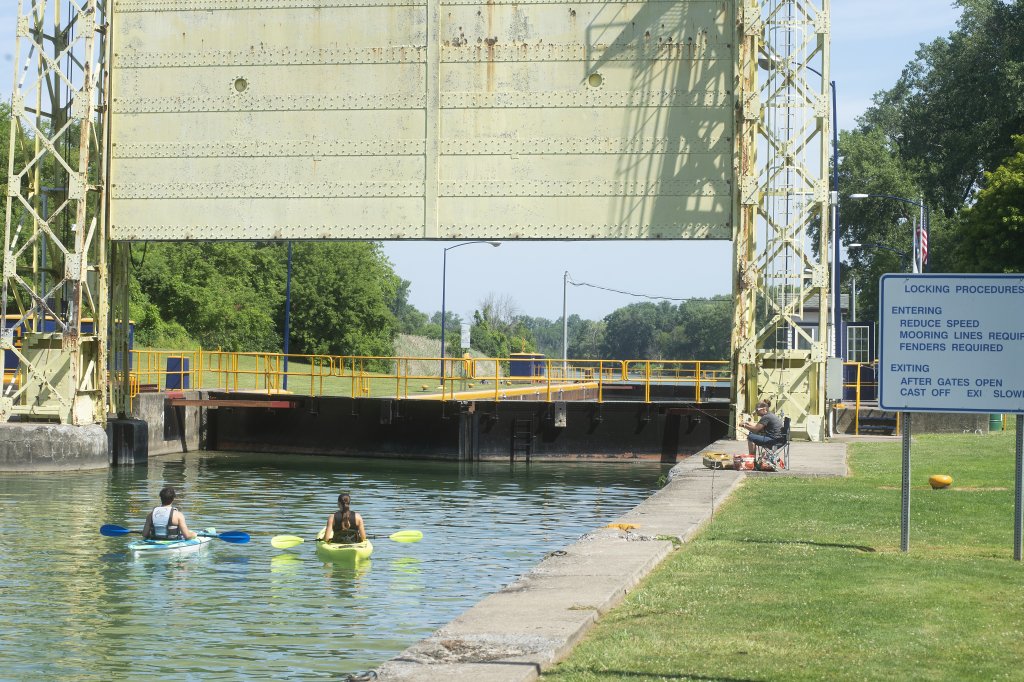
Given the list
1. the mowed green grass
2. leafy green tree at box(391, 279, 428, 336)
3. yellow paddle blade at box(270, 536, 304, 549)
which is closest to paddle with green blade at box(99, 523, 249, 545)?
yellow paddle blade at box(270, 536, 304, 549)

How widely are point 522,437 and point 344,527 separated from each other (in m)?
22.1

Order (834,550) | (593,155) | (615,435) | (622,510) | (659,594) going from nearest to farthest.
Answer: (659,594), (834,550), (622,510), (593,155), (615,435)

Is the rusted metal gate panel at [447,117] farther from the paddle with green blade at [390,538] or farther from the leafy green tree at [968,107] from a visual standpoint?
the leafy green tree at [968,107]

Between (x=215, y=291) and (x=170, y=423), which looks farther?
(x=215, y=291)

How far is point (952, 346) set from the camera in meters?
13.6

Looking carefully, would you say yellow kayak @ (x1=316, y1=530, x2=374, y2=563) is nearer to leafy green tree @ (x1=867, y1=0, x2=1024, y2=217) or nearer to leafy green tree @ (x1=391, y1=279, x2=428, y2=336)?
leafy green tree @ (x1=867, y1=0, x2=1024, y2=217)

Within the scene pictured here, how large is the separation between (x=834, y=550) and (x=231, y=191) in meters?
21.5

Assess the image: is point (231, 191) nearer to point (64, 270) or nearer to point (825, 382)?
point (64, 270)

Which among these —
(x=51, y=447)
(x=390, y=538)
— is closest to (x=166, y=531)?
(x=390, y=538)

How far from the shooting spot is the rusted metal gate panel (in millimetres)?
31016

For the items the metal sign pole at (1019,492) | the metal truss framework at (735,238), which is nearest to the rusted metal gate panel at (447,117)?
the metal truss framework at (735,238)

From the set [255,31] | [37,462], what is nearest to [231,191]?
[255,31]

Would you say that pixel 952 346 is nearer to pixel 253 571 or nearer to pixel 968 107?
pixel 253 571

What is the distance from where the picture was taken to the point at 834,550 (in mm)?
14102
